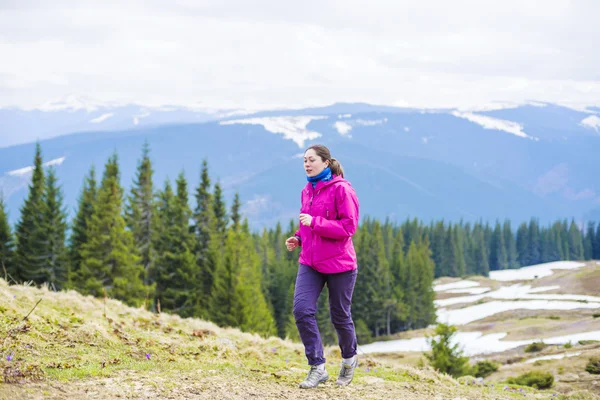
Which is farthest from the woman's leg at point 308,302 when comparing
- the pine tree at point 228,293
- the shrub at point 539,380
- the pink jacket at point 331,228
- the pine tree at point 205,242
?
the pine tree at point 205,242

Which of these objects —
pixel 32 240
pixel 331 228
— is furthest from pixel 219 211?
pixel 331 228

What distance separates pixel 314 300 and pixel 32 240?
3887 cm

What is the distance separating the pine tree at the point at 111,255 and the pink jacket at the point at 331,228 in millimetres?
30409

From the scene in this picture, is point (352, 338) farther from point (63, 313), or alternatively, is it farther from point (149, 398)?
point (63, 313)

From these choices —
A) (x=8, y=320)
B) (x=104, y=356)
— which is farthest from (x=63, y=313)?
(x=104, y=356)

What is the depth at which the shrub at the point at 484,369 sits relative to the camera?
2379cm

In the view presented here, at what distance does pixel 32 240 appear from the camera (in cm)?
4091

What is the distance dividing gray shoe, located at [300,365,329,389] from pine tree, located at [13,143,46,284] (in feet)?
121

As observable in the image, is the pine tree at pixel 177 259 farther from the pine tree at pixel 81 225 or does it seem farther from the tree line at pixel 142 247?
the pine tree at pixel 81 225

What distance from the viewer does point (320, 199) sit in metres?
7.38

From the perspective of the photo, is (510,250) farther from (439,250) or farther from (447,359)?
(447,359)

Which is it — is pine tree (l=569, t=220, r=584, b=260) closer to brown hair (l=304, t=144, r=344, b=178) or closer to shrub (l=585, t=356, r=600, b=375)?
shrub (l=585, t=356, r=600, b=375)

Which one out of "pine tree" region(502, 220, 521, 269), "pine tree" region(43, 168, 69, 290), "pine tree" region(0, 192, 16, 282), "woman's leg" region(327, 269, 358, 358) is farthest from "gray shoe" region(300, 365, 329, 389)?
"pine tree" region(502, 220, 521, 269)

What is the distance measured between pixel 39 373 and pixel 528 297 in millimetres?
69444
